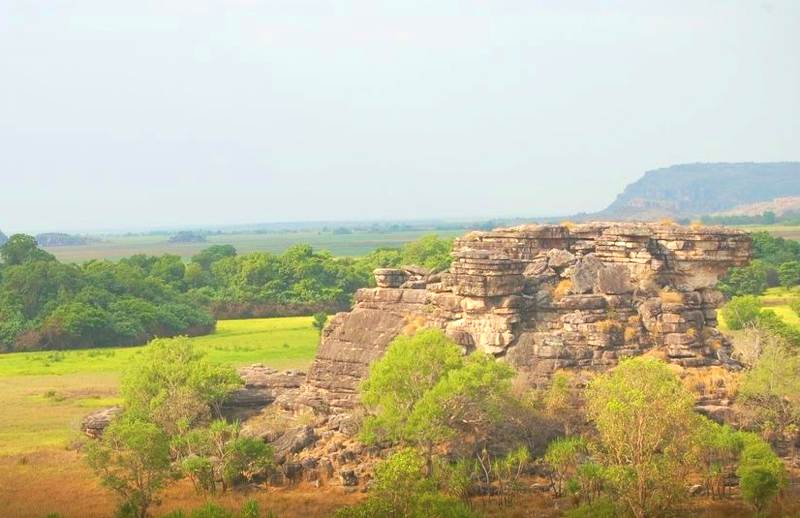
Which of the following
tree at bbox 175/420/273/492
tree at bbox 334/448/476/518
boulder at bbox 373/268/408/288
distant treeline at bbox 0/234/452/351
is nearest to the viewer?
tree at bbox 334/448/476/518

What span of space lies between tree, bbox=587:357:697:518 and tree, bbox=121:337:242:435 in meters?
16.6

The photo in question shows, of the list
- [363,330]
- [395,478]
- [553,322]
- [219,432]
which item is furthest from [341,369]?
[395,478]

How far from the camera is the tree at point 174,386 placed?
38.5 m

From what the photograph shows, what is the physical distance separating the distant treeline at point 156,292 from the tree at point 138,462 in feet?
122

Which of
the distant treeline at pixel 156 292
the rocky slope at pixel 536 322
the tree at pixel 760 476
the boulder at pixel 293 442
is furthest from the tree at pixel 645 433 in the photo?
the distant treeline at pixel 156 292

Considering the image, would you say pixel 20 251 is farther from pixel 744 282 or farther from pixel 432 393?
pixel 432 393

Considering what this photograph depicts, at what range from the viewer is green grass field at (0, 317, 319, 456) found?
1795 inches

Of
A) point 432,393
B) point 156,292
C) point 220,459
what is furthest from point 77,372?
point 432,393

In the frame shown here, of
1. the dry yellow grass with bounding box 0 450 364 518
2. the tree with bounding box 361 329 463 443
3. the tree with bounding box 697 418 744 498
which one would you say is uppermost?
the tree with bounding box 361 329 463 443

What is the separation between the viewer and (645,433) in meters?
29.6

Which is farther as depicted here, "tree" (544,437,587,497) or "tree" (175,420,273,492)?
"tree" (175,420,273,492)

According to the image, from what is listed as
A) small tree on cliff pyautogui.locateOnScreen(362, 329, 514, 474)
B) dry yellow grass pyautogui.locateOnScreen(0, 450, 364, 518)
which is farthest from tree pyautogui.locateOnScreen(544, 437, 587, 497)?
dry yellow grass pyautogui.locateOnScreen(0, 450, 364, 518)

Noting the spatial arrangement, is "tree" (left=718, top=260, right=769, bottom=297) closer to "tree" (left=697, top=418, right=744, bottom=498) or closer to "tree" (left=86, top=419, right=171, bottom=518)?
"tree" (left=697, top=418, right=744, bottom=498)

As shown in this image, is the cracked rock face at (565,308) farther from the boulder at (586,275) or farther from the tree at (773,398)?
the tree at (773,398)
